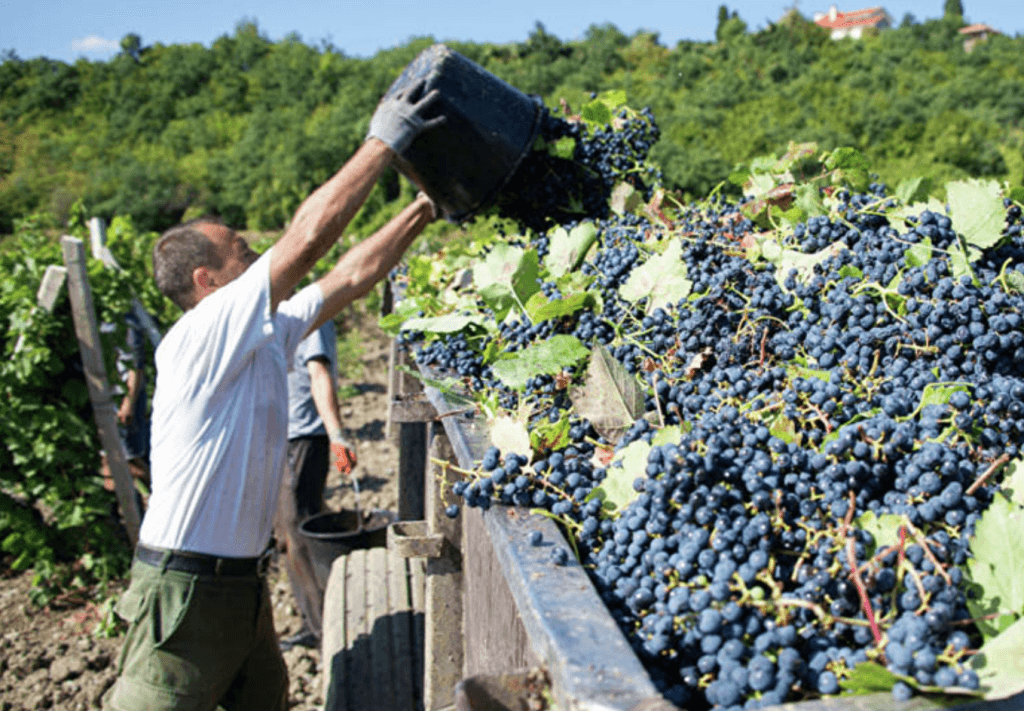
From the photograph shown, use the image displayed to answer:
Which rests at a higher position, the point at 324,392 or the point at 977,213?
the point at 324,392

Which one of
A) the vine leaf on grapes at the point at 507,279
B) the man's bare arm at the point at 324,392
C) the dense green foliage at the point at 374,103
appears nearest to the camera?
the vine leaf on grapes at the point at 507,279

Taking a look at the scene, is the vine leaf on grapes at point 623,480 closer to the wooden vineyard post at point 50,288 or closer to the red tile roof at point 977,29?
the wooden vineyard post at point 50,288

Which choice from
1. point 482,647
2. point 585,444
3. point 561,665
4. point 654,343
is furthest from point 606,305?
point 561,665

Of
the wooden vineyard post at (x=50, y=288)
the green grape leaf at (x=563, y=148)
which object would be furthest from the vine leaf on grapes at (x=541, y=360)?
the wooden vineyard post at (x=50, y=288)

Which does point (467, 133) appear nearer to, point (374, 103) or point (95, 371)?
point (95, 371)

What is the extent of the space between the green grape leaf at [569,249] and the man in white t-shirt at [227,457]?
1.72 ft

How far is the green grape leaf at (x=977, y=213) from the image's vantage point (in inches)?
50.4

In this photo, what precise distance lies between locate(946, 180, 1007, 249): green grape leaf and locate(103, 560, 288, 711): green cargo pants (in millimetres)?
2293

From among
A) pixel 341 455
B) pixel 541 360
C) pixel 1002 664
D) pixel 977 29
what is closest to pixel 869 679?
pixel 1002 664

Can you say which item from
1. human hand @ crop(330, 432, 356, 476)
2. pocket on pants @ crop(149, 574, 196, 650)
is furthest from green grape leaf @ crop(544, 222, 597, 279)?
human hand @ crop(330, 432, 356, 476)

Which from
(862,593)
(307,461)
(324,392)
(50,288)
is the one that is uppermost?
(50,288)

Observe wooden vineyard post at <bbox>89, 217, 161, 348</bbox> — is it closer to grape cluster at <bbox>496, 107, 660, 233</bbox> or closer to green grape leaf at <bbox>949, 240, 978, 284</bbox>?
grape cluster at <bbox>496, 107, 660, 233</bbox>

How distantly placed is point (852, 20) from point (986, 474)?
7825 cm

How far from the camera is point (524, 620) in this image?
0.84 m
